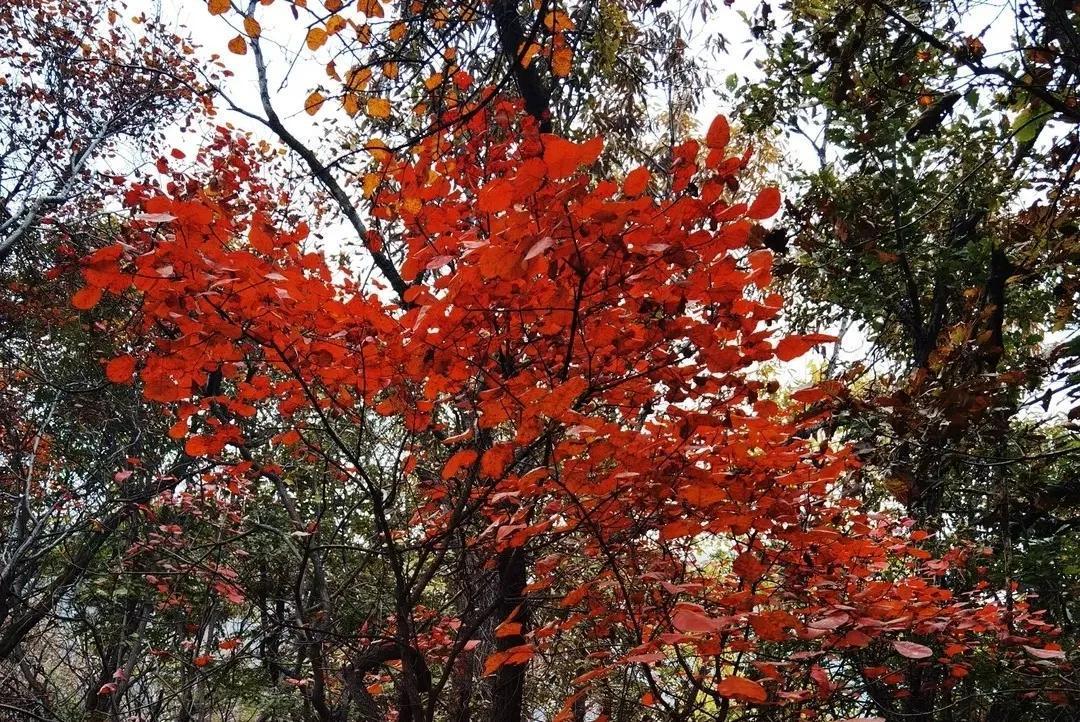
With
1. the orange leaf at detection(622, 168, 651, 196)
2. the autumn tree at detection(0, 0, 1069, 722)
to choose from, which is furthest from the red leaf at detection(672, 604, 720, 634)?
the orange leaf at detection(622, 168, 651, 196)

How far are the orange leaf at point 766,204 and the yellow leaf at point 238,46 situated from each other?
2.20m

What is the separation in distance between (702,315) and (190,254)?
1401mm

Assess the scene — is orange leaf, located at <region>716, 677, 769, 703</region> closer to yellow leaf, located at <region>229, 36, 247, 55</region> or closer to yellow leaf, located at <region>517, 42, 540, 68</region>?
yellow leaf, located at <region>517, 42, 540, 68</region>

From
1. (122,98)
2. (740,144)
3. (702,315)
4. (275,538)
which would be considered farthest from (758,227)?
(122,98)

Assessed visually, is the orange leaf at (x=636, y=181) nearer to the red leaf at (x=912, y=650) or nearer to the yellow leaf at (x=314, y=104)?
the red leaf at (x=912, y=650)

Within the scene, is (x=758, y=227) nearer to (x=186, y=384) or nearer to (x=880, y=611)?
(x=880, y=611)

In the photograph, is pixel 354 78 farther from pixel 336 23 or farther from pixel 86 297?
pixel 86 297

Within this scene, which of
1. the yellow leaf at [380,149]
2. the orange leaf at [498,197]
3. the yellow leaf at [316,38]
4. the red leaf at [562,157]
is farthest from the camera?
the yellow leaf at [316,38]

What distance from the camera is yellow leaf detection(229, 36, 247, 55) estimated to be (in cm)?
277

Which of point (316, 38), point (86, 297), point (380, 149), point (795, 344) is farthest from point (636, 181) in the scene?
point (316, 38)

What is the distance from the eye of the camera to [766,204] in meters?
1.55

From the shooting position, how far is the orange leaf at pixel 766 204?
4.98 ft

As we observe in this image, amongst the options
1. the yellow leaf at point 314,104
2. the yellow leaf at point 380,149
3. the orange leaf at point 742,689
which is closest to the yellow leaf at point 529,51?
the yellow leaf at point 380,149

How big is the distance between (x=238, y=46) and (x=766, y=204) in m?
2.32
